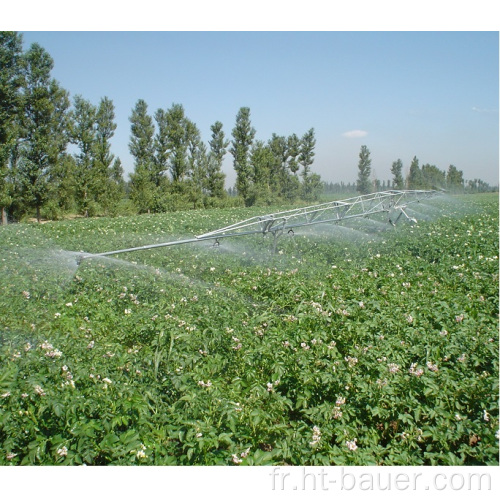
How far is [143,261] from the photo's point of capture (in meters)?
7.08

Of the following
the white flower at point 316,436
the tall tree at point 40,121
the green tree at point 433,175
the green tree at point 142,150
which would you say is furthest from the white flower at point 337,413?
the green tree at point 433,175

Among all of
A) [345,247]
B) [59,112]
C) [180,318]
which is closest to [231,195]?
[59,112]

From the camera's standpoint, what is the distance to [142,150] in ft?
68.3

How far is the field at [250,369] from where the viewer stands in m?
2.40

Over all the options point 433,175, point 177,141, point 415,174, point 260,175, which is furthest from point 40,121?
point 433,175

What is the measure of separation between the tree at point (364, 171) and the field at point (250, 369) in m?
26.6

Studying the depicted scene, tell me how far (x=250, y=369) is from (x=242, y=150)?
93.4 ft

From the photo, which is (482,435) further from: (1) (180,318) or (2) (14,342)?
(2) (14,342)

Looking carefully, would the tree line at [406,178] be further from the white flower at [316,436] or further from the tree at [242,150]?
the white flower at [316,436]

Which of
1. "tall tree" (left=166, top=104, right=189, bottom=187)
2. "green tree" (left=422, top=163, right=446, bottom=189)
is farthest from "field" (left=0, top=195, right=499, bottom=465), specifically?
"green tree" (left=422, top=163, right=446, bottom=189)

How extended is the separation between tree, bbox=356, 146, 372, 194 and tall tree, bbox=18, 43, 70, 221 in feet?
72.4

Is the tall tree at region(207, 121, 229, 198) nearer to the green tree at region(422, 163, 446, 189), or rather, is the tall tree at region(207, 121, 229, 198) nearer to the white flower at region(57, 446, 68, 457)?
the green tree at region(422, 163, 446, 189)

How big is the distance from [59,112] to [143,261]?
10668mm

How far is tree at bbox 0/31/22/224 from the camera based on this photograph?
35.7ft
